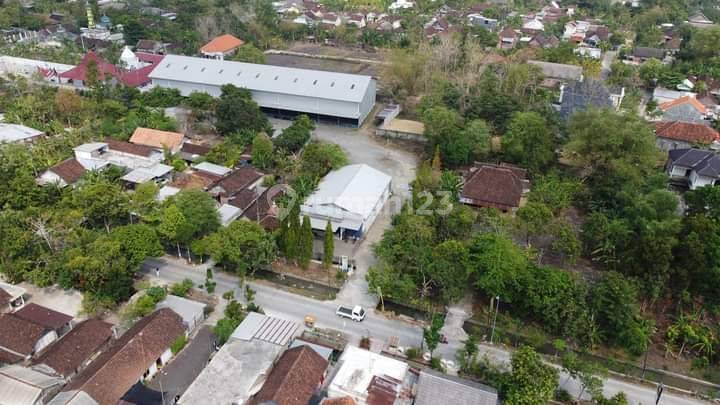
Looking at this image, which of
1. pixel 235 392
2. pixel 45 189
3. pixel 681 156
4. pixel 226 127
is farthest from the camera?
pixel 226 127

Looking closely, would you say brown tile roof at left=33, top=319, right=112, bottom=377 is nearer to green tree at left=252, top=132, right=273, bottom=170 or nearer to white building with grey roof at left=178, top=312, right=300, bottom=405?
white building with grey roof at left=178, top=312, right=300, bottom=405

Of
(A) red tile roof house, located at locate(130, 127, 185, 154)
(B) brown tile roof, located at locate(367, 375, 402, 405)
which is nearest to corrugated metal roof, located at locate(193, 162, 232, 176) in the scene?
(A) red tile roof house, located at locate(130, 127, 185, 154)

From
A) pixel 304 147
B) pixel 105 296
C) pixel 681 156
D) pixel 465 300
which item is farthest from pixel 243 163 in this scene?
pixel 681 156

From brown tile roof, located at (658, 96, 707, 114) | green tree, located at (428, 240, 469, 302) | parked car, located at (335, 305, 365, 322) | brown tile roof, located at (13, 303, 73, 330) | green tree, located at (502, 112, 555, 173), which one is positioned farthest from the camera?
brown tile roof, located at (658, 96, 707, 114)

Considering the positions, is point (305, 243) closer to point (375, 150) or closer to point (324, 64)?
point (375, 150)

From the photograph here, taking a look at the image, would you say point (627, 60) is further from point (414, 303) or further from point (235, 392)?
point (235, 392)

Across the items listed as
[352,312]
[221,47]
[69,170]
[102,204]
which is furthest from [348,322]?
[221,47]
